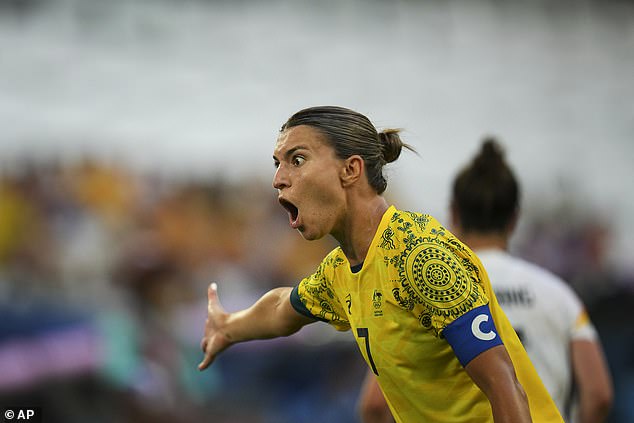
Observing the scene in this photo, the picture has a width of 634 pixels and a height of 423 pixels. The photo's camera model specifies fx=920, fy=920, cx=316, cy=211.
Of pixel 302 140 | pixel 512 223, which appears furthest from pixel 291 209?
pixel 512 223

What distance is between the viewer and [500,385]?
238 cm

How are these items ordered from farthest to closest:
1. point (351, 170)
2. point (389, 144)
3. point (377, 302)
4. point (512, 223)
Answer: point (512, 223) → point (389, 144) → point (351, 170) → point (377, 302)

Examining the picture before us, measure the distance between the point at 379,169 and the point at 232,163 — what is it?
796 cm

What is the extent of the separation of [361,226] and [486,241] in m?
1.40

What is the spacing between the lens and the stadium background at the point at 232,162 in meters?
7.29

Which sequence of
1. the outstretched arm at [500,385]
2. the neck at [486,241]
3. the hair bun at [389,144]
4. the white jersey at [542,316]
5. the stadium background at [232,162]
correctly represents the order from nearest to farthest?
1. the outstretched arm at [500,385]
2. the hair bun at [389,144]
3. the white jersey at [542,316]
4. the neck at [486,241]
5. the stadium background at [232,162]

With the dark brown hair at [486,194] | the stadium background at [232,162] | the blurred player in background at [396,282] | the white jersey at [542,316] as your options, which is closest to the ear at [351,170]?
the blurred player in background at [396,282]

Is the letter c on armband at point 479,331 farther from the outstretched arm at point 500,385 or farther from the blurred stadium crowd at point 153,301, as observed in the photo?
the blurred stadium crowd at point 153,301

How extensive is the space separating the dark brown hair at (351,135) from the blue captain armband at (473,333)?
1.95 ft

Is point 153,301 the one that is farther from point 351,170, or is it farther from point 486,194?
point 351,170

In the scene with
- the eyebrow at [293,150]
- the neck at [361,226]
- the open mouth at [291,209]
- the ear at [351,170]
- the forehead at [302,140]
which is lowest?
the neck at [361,226]

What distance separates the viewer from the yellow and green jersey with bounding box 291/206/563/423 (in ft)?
8.05

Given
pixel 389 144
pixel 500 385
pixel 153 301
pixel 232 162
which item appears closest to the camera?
pixel 500 385

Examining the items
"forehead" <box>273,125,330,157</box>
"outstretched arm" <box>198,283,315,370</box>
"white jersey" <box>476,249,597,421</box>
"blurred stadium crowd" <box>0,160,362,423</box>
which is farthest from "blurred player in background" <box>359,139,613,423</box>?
"blurred stadium crowd" <box>0,160,362,423</box>
